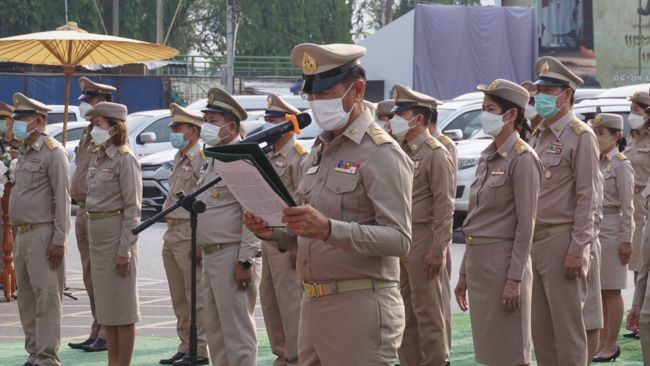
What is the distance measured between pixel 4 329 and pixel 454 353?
4219mm

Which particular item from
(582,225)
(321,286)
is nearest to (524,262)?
(582,225)

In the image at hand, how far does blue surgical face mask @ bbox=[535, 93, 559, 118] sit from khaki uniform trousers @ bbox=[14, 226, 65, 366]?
3.70m

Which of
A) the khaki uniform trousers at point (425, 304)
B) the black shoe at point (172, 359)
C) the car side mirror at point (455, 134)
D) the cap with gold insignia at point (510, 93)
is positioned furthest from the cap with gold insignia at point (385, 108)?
the car side mirror at point (455, 134)

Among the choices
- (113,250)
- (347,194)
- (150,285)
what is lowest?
(150,285)

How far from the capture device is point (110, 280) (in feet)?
29.7

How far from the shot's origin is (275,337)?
9266 millimetres

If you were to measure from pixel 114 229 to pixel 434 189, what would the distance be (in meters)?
2.28

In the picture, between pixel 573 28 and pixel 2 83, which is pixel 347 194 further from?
pixel 573 28

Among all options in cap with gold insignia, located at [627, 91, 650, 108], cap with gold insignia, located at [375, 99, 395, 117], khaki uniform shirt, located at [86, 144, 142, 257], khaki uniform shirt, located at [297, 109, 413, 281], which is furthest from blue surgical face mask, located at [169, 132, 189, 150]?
khaki uniform shirt, located at [297, 109, 413, 281]

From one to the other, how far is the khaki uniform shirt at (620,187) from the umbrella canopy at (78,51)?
463 centimetres

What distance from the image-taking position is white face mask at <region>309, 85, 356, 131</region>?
554 centimetres

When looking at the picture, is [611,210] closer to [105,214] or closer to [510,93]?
[510,93]

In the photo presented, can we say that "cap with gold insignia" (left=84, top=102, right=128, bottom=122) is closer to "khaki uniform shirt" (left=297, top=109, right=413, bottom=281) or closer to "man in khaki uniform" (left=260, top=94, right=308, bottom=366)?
"man in khaki uniform" (left=260, top=94, right=308, bottom=366)

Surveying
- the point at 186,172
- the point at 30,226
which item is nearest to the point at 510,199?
the point at 186,172
